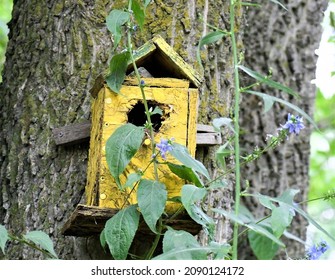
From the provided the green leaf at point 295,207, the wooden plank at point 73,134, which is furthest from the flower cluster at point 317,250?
the wooden plank at point 73,134

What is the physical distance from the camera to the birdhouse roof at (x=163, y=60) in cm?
234

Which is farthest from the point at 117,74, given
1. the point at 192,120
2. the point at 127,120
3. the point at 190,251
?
the point at 190,251

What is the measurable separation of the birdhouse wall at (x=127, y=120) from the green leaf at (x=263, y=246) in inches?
18.9

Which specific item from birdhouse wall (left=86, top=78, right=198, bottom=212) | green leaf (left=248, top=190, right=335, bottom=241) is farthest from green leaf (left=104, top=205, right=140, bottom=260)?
green leaf (left=248, top=190, right=335, bottom=241)

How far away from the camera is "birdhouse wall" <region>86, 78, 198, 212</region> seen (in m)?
2.29

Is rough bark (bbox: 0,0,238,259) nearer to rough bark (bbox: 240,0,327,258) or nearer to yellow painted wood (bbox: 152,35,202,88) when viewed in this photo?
yellow painted wood (bbox: 152,35,202,88)

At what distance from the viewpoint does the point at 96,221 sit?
2.23 m

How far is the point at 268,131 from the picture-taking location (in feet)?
15.2

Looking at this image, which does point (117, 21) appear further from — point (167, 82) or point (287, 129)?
point (287, 129)

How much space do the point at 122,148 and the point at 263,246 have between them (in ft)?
1.53

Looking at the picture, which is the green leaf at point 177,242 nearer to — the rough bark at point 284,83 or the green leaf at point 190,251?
the green leaf at point 190,251

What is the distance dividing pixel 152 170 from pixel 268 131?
2.40 metres
